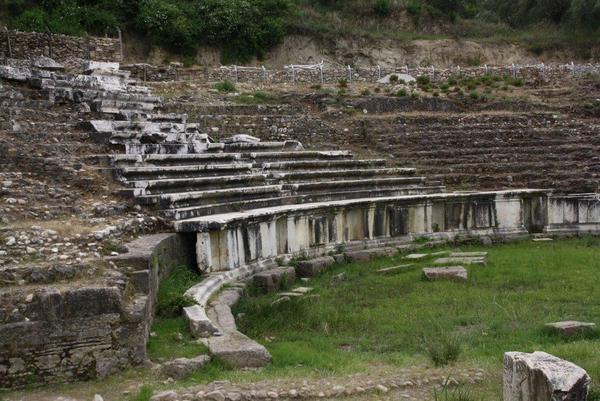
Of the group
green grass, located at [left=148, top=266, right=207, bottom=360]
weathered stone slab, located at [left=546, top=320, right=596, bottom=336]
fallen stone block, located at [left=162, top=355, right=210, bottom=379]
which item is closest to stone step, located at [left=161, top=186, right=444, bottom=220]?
Answer: green grass, located at [left=148, top=266, right=207, bottom=360]

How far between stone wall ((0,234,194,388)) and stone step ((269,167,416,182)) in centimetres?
739

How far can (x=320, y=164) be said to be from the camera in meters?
14.7

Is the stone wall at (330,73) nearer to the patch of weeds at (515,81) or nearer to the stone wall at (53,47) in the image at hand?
the patch of weeds at (515,81)

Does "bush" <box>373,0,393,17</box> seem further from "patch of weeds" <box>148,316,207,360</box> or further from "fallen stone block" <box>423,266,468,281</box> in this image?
"patch of weeds" <box>148,316,207,360</box>

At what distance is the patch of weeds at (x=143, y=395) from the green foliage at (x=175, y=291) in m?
2.35

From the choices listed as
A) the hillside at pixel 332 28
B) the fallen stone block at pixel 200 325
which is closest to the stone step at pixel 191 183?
the fallen stone block at pixel 200 325

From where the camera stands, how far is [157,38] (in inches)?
1029

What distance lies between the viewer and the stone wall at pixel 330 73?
2106 cm

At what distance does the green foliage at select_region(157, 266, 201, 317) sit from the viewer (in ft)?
25.2

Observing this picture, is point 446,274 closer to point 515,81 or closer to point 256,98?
point 256,98

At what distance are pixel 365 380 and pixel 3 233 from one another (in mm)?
4080

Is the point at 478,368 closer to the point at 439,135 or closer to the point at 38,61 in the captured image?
the point at 439,135

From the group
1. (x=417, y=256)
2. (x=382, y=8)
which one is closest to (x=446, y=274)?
(x=417, y=256)

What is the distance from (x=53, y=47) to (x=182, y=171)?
1073 cm
